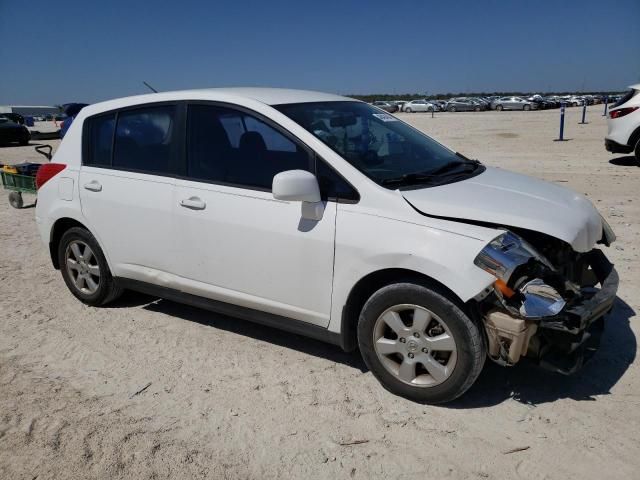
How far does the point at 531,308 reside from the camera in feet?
9.43

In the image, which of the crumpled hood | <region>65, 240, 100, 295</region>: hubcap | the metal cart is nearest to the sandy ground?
<region>65, 240, 100, 295</region>: hubcap

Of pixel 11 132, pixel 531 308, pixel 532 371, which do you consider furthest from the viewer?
pixel 11 132

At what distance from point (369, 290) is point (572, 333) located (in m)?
1.15

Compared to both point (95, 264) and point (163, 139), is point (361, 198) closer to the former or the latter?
point (163, 139)

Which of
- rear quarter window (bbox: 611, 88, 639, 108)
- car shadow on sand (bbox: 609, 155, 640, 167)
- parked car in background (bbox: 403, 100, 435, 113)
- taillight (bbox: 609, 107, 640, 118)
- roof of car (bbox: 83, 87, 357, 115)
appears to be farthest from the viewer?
parked car in background (bbox: 403, 100, 435, 113)

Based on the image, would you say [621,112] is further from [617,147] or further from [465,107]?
[465,107]

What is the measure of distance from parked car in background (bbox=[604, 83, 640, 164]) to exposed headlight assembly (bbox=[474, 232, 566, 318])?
1027 cm

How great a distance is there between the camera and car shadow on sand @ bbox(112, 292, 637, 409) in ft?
10.9

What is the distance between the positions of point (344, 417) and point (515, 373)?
1.22 meters

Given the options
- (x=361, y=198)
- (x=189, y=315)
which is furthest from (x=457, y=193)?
(x=189, y=315)

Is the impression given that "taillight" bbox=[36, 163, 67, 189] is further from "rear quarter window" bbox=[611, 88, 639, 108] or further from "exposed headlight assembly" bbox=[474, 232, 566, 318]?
"rear quarter window" bbox=[611, 88, 639, 108]

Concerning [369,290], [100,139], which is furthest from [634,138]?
[100,139]

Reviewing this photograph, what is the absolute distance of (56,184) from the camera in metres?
4.81

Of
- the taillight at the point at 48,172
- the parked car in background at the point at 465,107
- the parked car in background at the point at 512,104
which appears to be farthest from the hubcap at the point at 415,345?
the parked car in background at the point at 465,107
